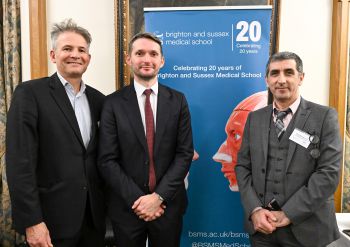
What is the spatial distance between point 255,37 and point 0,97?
227 centimetres

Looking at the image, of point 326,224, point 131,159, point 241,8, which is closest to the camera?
point 326,224

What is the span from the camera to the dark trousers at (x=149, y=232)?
6.02 feet

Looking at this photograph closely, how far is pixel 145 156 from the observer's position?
1838 millimetres

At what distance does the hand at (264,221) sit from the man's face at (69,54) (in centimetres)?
131

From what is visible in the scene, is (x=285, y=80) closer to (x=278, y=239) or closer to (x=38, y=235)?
(x=278, y=239)

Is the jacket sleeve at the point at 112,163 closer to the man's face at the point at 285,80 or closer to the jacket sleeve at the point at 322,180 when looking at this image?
the jacket sleeve at the point at 322,180

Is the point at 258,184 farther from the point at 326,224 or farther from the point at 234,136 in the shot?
the point at 234,136

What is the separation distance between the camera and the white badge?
1703 millimetres

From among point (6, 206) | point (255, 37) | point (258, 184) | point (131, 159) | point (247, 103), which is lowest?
point (6, 206)

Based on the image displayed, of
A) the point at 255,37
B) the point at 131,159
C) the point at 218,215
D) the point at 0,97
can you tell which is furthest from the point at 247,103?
the point at 0,97

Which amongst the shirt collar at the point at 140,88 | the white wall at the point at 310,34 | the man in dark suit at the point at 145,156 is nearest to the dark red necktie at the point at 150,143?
the man in dark suit at the point at 145,156

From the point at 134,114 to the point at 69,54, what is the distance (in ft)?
1.65

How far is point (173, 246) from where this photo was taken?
1.89 meters

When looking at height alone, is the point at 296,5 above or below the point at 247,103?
above
